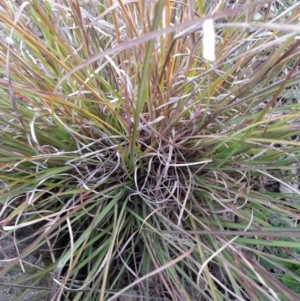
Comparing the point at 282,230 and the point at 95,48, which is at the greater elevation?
the point at 95,48

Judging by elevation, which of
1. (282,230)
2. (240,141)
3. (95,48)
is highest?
(95,48)

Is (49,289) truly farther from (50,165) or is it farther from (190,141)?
(190,141)

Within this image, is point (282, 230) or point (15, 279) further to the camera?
point (15, 279)

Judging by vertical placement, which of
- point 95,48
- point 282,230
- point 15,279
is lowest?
point 15,279

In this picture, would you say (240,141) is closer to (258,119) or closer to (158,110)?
(258,119)

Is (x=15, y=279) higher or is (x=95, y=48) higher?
(x=95, y=48)

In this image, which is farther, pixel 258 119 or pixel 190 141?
pixel 190 141

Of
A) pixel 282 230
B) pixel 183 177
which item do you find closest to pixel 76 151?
pixel 183 177

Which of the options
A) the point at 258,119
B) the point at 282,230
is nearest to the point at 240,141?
the point at 258,119
